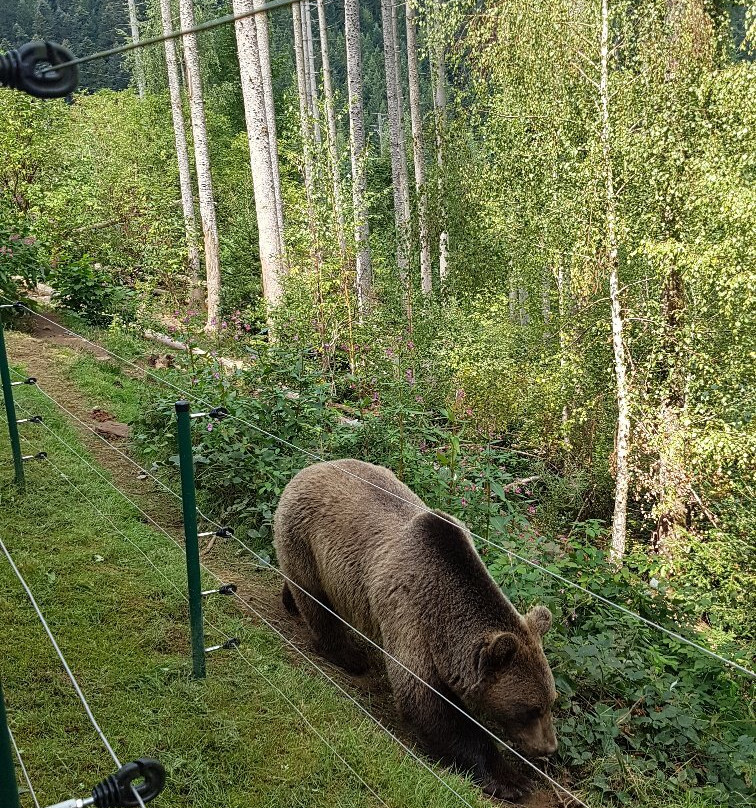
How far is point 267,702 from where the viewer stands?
3.56m

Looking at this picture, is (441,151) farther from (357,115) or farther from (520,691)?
(520,691)

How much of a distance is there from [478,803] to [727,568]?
16.1 feet

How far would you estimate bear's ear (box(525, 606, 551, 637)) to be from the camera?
3695mm

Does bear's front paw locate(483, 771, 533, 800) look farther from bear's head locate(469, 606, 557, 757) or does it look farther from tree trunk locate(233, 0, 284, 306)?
tree trunk locate(233, 0, 284, 306)

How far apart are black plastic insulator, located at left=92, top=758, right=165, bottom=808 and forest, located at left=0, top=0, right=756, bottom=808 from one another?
1.64 m

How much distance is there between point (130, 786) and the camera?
53.3 inches

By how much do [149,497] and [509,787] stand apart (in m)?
3.73

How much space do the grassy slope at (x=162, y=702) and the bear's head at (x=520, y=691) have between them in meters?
0.44

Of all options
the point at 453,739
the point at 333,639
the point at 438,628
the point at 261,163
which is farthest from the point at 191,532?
the point at 261,163

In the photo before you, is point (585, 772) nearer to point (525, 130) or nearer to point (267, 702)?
point (267, 702)

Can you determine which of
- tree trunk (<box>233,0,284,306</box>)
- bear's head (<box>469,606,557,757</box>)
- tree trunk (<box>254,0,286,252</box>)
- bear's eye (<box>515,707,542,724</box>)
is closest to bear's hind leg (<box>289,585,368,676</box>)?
bear's head (<box>469,606,557,757</box>)

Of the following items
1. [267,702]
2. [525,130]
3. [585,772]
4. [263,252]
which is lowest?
[585,772]

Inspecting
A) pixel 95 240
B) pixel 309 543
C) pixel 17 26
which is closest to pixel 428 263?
pixel 95 240

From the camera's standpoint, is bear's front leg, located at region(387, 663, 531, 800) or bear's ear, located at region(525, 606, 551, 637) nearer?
bear's front leg, located at region(387, 663, 531, 800)
